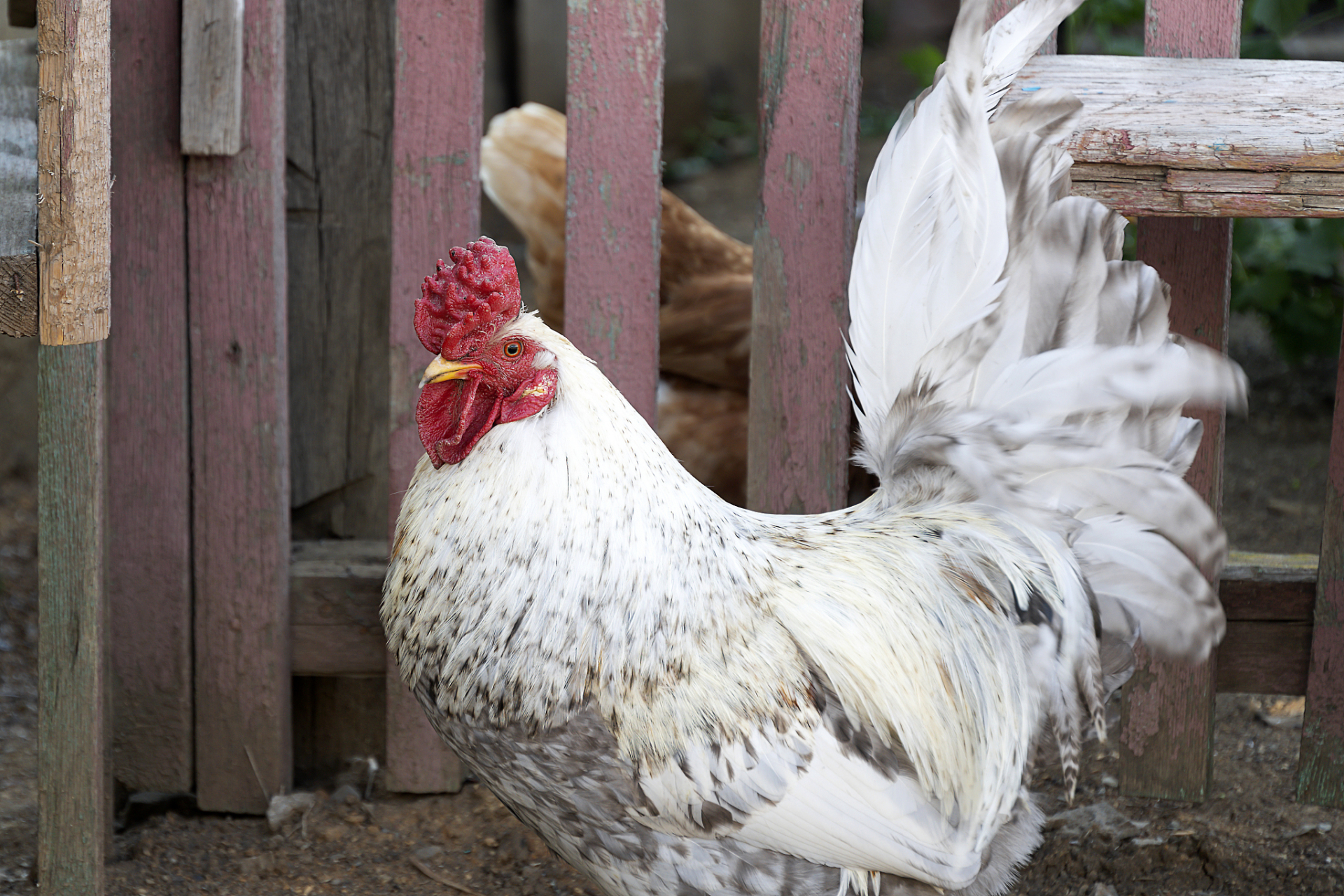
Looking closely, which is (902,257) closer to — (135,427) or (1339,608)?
(1339,608)

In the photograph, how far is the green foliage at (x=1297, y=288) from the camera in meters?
4.17

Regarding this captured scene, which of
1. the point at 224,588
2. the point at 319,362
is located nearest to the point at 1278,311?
the point at 319,362

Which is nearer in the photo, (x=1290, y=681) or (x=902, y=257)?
(x=902, y=257)

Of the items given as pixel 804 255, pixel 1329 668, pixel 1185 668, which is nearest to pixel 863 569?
pixel 804 255

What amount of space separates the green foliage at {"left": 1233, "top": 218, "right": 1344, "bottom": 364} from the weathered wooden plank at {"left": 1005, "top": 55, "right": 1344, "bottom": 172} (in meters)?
2.26

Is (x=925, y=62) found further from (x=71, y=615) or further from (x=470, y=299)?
(x=71, y=615)

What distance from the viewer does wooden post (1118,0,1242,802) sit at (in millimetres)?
2312

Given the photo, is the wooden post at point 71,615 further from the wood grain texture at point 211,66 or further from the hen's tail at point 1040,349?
the hen's tail at point 1040,349

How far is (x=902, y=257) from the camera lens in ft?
6.67

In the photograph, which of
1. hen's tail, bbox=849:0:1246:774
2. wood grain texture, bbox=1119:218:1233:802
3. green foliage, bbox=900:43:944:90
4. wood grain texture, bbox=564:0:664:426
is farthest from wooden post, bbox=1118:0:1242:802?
green foliage, bbox=900:43:944:90

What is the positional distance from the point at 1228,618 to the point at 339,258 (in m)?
2.21

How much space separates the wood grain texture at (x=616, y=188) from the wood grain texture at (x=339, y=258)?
668 mm

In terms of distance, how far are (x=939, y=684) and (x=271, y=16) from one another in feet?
5.94

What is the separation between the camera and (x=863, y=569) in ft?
6.71
